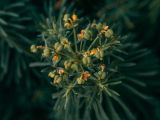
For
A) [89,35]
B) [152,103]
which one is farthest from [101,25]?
[152,103]

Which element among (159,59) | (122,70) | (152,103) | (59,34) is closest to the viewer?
(59,34)

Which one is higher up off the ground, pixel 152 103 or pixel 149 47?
pixel 149 47

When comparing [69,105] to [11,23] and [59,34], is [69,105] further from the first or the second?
[11,23]

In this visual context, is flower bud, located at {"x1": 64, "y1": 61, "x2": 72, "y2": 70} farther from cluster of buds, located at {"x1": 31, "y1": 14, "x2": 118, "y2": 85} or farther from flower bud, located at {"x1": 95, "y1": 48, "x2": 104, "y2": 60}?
flower bud, located at {"x1": 95, "y1": 48, "x2": 104, "y2": 60}

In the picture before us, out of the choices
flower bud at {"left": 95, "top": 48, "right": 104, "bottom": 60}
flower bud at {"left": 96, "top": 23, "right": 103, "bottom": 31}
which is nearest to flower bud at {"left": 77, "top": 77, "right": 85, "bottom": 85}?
flower bud at {"left": 95, "top": 48, "right": 104, "bottom": 60}

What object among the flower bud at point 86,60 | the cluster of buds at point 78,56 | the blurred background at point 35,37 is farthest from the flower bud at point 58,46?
the blurred background at point 35,37

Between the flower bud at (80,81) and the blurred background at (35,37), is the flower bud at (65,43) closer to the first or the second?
the flower bud at (80,81)
